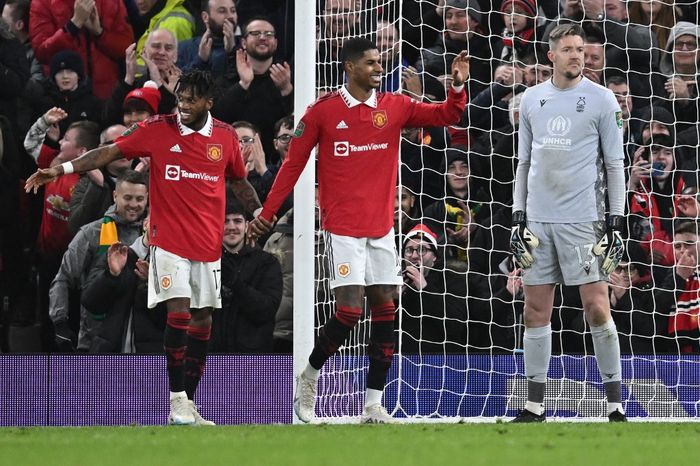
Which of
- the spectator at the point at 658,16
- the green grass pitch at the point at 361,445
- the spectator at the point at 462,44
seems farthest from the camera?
the spectator at the point at 658,16

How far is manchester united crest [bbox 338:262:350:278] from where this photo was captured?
7.38 m

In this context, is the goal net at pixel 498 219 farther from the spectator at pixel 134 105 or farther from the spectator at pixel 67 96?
the spectator at pixel 67 96

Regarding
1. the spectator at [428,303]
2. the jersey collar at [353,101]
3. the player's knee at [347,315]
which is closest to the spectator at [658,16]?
the spectator at [428,303]

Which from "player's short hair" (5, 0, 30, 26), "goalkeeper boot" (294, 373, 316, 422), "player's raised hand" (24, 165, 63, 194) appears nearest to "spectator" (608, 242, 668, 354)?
"goalkeeper boot" (294, 373, 316, 422)

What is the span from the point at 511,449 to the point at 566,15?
5797 millimetres

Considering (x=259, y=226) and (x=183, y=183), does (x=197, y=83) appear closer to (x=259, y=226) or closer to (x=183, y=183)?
(x=183, y=183)

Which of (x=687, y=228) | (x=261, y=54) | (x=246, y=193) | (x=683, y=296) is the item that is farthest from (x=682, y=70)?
A: (x=246, y=193)

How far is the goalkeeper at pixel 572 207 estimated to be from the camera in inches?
289

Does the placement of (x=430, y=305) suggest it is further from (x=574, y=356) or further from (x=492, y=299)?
(x=574, y=356)

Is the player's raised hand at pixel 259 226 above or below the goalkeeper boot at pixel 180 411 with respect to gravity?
above

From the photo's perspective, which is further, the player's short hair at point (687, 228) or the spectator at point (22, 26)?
the spectator at point (22, 26)

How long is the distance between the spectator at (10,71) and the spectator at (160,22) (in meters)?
0.83

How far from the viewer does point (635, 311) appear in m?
10.1

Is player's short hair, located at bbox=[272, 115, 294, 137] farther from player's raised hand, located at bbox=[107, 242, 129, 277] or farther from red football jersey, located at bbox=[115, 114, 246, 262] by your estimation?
red football jersey, located at bbox=[115, 114, 246, 262]
